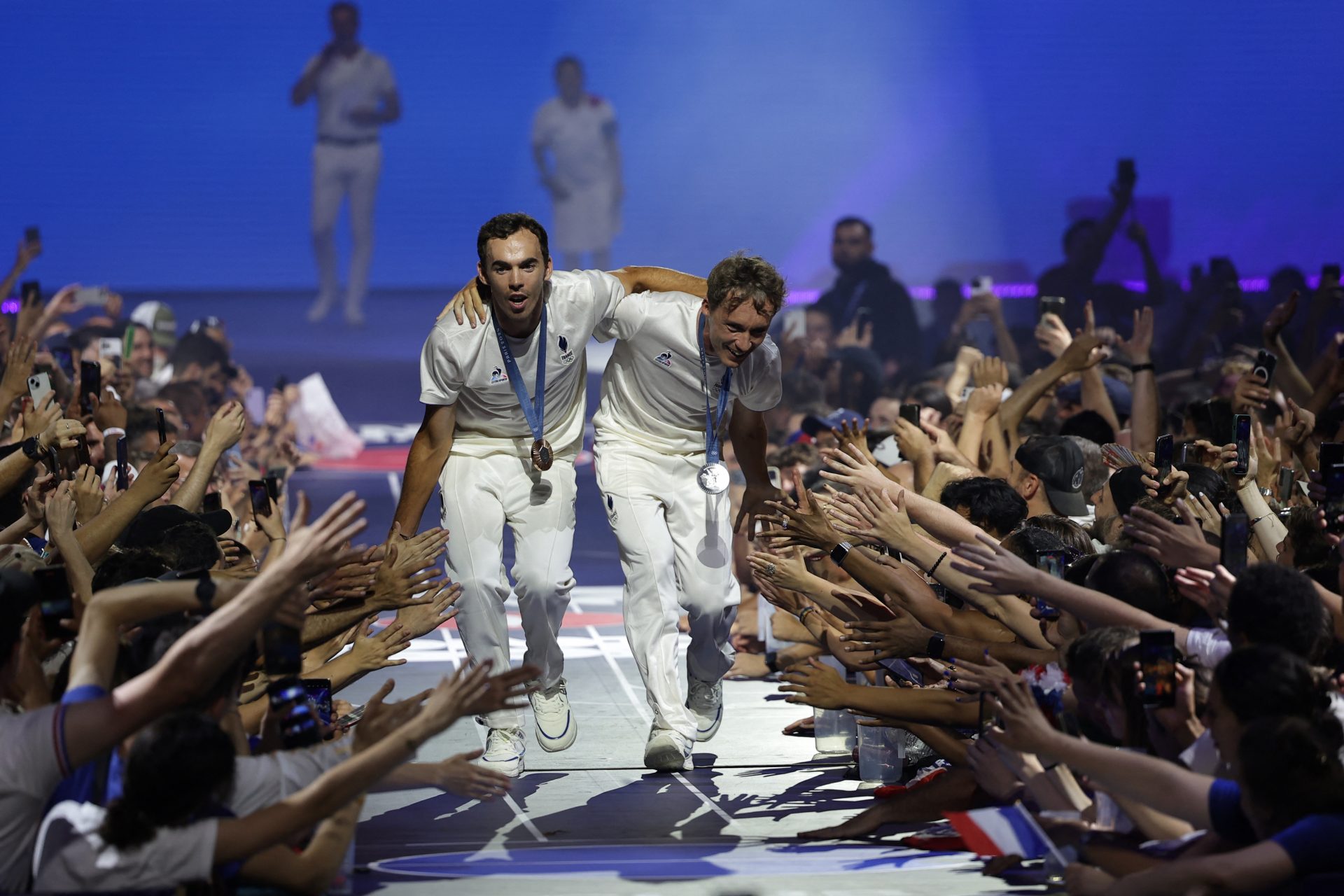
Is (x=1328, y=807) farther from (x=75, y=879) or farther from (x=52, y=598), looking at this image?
(x=52, y=598)

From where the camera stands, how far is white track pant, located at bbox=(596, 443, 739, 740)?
5.07 metres

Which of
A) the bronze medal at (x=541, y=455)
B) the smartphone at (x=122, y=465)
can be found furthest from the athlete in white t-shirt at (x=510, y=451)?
the smartphone at (x=122, y=465)

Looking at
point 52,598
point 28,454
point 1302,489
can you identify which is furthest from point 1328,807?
point 28,454

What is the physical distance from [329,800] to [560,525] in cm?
250

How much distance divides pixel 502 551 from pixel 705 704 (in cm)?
84

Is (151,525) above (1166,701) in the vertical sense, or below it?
above

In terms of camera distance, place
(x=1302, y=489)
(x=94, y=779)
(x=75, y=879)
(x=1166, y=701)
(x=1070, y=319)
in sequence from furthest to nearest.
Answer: (x=1070, y=319) → (x=1302, y=489) → (x=1166, y=701) → (x=94, y=779) → (x=75, y=879)

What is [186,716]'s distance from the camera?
8.56 feet

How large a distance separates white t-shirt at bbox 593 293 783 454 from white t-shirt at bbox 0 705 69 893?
2825 millimetres

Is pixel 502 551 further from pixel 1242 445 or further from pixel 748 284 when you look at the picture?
pixel 1242 445

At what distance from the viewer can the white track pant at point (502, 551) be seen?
496 cm

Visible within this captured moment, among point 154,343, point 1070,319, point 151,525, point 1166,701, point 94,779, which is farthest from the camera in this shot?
point 1070,319

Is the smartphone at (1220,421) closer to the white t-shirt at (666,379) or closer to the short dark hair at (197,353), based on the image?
the white t-shirt at (666,379)

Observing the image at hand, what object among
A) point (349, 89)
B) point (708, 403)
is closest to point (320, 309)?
point (349, 89)
